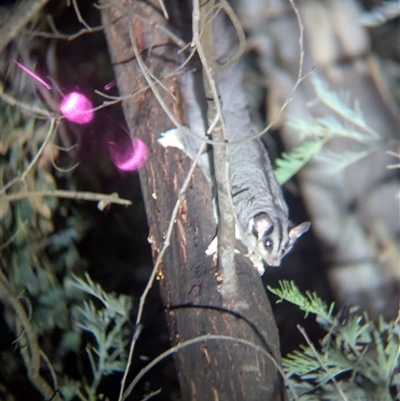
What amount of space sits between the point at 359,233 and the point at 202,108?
3.23ft

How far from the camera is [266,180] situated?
254 cm

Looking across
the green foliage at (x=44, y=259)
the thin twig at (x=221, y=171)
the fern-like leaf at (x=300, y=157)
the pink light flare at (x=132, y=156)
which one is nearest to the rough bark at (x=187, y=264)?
the pink light flare at (x=132, y=156)

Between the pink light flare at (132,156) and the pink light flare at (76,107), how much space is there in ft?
0.85

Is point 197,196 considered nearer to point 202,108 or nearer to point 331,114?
point 202,108

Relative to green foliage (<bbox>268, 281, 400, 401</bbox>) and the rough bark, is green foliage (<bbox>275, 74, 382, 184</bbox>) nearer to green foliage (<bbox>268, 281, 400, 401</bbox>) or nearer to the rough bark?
the rough bark

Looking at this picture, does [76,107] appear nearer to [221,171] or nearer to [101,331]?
[101,331]

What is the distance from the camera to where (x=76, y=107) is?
2953 millimetres

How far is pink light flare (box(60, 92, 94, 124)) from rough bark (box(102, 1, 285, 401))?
57cm

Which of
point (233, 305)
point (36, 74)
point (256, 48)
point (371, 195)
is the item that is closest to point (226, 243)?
point (233, 305)

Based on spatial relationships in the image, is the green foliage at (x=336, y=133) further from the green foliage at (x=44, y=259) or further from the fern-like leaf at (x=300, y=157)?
the green foliage at (x=44, y=259)

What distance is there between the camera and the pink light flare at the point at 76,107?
291 cm

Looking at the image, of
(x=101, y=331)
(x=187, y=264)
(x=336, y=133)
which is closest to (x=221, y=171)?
(x=187, y=264)

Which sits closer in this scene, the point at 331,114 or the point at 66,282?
the point at 331,114

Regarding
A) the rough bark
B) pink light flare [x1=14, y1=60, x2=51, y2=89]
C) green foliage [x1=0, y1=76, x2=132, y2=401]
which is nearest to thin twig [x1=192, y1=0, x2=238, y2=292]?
the rough bark
